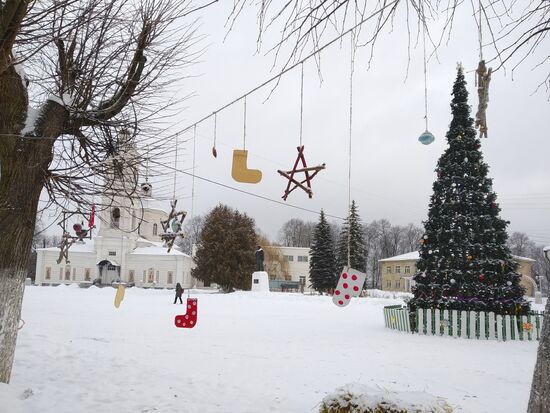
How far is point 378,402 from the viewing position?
14.8ft

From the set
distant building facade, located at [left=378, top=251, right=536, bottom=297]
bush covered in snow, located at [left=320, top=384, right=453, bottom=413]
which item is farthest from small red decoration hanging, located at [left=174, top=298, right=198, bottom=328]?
distant building facade, located at [left=378, top=251, right=536, bottom=297]

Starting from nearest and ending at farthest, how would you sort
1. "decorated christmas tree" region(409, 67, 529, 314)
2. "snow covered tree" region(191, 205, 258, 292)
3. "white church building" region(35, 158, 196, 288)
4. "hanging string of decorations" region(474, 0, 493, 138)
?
"hanging string of decorations" region(474, 0, 493, 138)
"decorated christmas tree" region(409, 67, 529, 314)
"snow covered tree" region(191, 205, 258, 292)
"white church building" region(35, 158, 196, 288)

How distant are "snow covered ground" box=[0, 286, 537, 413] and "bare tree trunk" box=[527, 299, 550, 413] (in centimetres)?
296

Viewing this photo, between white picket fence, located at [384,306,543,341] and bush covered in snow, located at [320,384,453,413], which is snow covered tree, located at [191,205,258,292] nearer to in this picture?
white picket fence, located at [384,306,543,341]

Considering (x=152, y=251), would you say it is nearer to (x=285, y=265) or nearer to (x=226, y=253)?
(x=226, y=253)

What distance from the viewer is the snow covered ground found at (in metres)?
6.43

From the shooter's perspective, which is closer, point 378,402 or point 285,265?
point 378,402

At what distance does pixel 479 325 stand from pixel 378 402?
1146 cm

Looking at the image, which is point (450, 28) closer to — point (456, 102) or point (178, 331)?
point (178, 331)

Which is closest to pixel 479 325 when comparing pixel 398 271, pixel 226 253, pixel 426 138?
pixel 426 138

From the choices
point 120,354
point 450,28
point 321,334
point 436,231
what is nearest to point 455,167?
point 436,231

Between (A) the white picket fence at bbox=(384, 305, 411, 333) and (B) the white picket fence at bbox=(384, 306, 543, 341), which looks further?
(A) the white picket fence at bbox=(384, 305, 411, 333)

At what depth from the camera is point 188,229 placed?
80750 millimetres

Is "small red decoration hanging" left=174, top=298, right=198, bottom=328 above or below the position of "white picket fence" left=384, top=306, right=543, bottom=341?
above
